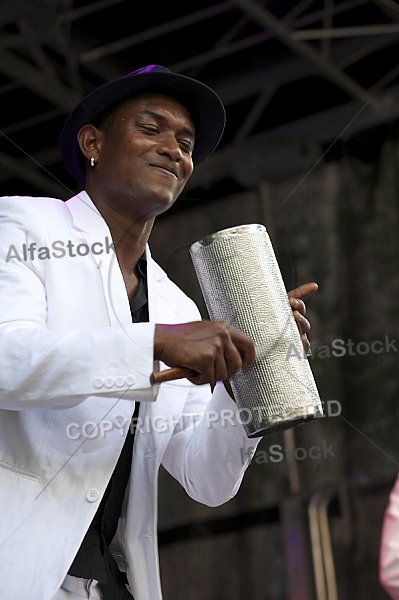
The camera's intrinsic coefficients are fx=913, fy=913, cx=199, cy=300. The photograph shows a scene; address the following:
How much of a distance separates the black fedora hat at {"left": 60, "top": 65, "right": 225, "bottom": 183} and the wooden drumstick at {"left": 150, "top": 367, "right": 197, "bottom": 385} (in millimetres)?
610

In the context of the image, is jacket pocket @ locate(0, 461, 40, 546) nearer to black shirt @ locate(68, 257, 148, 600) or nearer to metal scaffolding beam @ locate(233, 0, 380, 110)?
black shirt @ locate(68, 257, 148, 600)

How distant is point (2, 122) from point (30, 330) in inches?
72.9

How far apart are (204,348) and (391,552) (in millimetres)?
754

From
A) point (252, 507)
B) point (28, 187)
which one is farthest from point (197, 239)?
point (252, 507)

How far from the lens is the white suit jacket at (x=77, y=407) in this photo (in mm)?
1280

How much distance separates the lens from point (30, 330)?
130 cm

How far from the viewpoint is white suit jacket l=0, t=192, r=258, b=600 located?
4.20 ft

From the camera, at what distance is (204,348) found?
1.25 meters

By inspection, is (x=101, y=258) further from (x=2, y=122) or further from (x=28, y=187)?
(x=2, y=122)

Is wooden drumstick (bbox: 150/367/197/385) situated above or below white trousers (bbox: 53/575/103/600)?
above

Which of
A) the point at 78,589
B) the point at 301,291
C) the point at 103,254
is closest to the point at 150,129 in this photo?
the point at 103,254

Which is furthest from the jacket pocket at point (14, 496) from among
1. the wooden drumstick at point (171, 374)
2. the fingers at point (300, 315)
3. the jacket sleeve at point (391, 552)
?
the jacket sleeve at point (391, 552)

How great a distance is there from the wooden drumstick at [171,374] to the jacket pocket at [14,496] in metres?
0.25

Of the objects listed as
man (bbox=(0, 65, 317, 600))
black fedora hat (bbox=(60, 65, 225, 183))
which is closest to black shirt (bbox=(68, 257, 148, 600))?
man (bbox=(0, 65, 317, 600))
